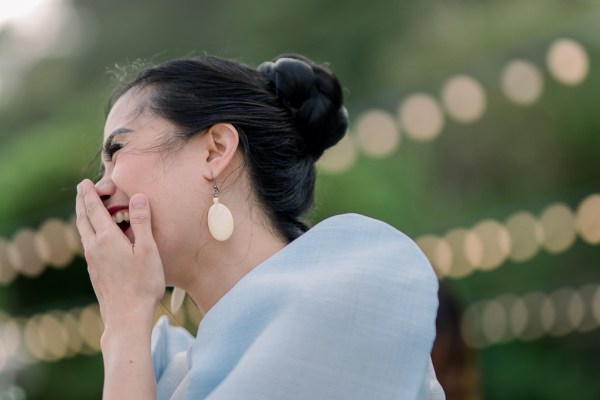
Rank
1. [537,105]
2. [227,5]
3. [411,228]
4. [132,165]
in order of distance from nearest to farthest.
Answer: [132,165]
[411,228]
[537,105]
[227,5]

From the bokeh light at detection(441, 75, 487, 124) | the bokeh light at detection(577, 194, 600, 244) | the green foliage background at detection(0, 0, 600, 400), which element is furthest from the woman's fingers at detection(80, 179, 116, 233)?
the bokeh light at detection(577, 194, 600, 244)

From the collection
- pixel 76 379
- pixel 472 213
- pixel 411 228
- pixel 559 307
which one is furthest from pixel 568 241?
pixel 76 379

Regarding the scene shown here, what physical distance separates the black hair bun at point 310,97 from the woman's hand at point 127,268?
36 cm

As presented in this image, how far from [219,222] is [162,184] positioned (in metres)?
0.11

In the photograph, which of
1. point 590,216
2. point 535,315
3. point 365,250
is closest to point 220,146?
point 365,250

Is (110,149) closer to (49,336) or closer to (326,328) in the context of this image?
(326,328)

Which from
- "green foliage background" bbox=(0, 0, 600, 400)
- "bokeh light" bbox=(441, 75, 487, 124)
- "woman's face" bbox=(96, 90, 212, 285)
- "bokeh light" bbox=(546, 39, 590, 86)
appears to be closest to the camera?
"woman's face" bbox=(96, 90, 212, 285)

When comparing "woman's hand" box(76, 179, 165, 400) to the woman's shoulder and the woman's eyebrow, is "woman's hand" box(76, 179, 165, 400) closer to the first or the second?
the woman's eyebrow

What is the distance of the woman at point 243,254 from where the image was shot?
59.4 inches

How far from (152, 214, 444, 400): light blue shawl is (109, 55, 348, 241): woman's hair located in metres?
0.21

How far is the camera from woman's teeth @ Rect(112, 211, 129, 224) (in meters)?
1.75

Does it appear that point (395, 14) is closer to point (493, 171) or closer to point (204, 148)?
point (493, 171)

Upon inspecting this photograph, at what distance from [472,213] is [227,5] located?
3820mm

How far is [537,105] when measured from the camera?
5840mm
